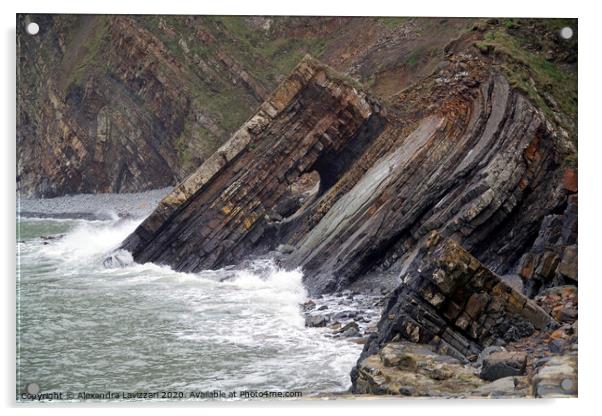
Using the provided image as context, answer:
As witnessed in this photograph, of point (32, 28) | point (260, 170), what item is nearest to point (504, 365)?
point (32, 28)

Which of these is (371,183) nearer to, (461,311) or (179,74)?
(461,311)

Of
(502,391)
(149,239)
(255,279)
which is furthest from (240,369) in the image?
(149,239)

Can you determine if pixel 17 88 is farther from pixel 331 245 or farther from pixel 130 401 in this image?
pixel 331 245

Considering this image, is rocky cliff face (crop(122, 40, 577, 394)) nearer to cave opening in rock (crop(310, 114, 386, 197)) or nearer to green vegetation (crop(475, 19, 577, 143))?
cave opening in rock (crop(310, 114, 386, 197))

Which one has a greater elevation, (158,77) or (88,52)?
(158,77)

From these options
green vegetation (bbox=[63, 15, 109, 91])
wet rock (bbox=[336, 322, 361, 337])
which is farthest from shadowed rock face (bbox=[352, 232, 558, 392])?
green vegetation (bbox=[63, 15, 109, 91])

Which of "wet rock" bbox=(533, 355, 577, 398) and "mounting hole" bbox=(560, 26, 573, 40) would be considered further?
"mounting hole" bbox=(560, 26, 573, 40)
